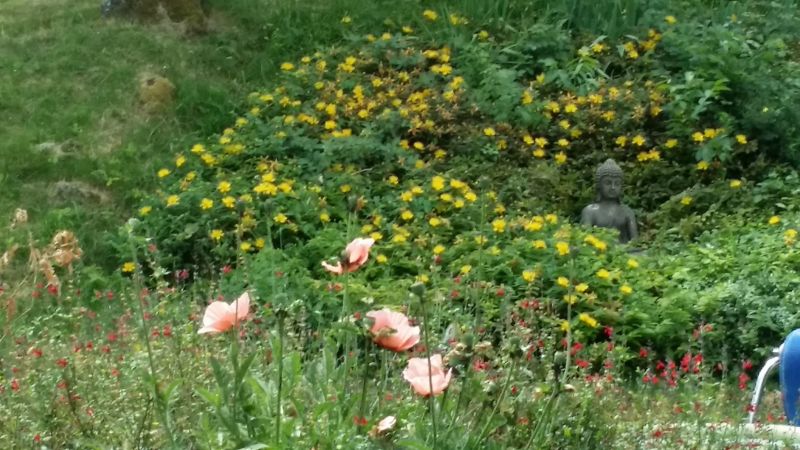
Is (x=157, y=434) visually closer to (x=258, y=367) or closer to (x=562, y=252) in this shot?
(x=258, y=367)

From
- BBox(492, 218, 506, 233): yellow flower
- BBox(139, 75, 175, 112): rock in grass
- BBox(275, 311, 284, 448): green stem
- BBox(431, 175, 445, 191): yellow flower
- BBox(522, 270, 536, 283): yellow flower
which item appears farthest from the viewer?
BBox(139, 75, 175, 112): rock in grass

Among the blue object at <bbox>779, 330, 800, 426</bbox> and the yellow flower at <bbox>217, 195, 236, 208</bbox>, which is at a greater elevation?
the blue object at <bbox>779, 330, 800, 426</bbox>

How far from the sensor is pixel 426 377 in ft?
7.89

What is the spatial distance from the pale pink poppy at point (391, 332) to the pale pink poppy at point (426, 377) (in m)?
0.07

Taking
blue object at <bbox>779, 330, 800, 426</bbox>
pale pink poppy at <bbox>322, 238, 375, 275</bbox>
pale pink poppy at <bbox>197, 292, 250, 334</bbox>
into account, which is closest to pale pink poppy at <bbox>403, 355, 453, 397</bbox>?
pale pink poppy at <bbox>322, 238, 375, 275</bbox>

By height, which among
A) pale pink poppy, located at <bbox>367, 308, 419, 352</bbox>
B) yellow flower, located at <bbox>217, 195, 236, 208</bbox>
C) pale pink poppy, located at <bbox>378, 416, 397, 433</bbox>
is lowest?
yellow flower, located at <bbox>217, 195, 236, 208</bbox>

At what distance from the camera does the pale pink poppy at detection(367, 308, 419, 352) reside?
2367mm

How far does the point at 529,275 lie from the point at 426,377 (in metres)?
3.41

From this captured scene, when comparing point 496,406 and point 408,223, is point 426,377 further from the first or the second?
point 408,223

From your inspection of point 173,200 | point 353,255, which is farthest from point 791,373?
point 173,200

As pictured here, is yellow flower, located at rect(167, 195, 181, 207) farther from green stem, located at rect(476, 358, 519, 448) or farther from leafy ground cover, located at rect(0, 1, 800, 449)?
green stem, located at rect(476, 358, 519, 448)

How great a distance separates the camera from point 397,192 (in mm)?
7496

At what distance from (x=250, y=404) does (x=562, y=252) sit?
390cm

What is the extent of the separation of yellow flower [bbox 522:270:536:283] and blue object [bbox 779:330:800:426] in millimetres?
1659
